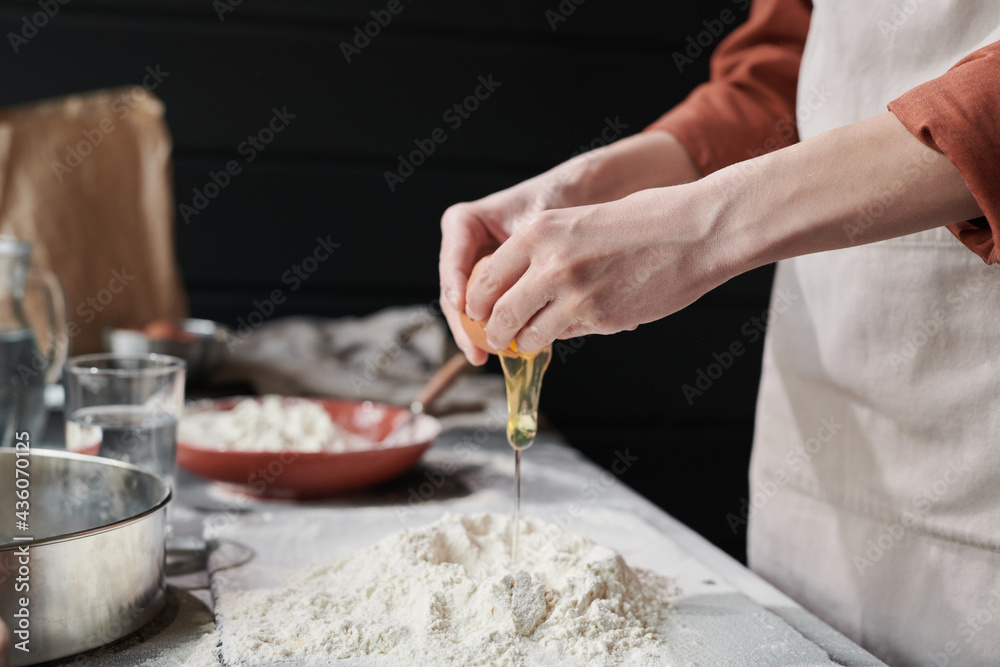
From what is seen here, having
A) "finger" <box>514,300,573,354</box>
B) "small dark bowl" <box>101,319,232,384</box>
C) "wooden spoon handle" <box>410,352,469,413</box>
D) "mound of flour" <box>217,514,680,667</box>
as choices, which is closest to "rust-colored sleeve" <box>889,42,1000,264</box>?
"finger" <box>514,300,573,354</box>

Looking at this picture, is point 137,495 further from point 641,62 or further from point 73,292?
point 641,62

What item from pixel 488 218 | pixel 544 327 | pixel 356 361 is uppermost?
pixel 488 218

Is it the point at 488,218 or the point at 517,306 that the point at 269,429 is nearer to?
the point at 488,218

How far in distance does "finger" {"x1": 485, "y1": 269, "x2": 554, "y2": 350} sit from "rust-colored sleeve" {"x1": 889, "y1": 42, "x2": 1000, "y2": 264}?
28 cm

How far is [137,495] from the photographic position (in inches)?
28.9

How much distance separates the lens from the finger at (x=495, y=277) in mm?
670

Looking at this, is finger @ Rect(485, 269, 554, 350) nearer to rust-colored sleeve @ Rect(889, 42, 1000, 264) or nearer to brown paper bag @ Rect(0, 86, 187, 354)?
rust-colored sleeve @ Rect(889, 42, 1000, 264)

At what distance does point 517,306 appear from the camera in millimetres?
672

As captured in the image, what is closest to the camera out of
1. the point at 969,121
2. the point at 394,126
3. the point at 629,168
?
the point at 969,121

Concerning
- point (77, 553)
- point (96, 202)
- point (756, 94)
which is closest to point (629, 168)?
point (756, 94)

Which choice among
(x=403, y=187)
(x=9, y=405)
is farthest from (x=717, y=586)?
(x=403, y=187)

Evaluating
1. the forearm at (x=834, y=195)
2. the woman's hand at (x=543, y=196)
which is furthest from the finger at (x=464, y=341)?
the forearm at (x=834, y=195)

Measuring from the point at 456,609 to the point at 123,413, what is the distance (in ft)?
1.38

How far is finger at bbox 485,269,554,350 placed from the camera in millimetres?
662
